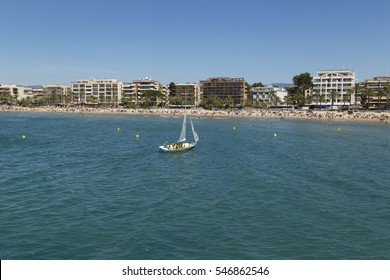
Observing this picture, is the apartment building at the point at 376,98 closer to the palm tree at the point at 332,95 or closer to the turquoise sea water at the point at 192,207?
the palm tree at the point at 332,95

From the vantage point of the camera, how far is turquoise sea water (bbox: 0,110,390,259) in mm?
23062

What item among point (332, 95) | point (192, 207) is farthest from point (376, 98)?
point (192, 207)

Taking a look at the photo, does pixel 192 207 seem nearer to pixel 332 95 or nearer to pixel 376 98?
pixel 332 95

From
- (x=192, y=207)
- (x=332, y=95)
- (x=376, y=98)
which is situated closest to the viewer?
(x=192, y=207)

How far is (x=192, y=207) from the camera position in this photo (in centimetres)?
3123

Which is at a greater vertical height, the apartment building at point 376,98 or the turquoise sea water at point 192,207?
the apartment building at point 376,98

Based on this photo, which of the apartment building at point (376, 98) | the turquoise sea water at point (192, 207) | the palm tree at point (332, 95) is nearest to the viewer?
the turquoise sea water at point (192, 207)

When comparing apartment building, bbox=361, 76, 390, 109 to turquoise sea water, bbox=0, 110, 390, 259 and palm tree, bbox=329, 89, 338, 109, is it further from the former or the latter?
turquoise sea water, bbox=0, 110, 390, 259

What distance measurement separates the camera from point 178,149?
202ft

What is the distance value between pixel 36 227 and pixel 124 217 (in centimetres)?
624

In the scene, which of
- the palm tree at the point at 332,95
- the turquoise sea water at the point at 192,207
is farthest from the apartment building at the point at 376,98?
the turquoise sea water at the point at 192,207

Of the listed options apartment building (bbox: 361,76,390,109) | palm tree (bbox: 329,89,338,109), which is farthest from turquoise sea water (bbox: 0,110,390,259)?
apartment building (bbox: 361,76,390,109)

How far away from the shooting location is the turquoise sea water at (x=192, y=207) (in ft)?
75.7

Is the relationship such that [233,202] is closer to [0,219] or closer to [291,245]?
[291,245]
